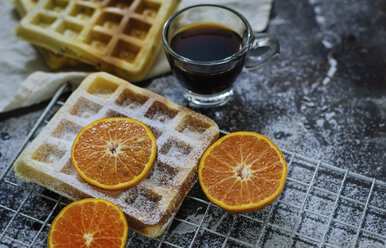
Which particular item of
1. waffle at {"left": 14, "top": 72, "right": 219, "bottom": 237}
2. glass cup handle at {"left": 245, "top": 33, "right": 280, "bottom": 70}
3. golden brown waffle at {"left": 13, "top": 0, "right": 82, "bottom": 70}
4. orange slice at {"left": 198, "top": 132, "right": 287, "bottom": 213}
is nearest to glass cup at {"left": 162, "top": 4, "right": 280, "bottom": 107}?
glass cup handle at {"left": 245, "top": 33, "right": 280, "bottom": 70}

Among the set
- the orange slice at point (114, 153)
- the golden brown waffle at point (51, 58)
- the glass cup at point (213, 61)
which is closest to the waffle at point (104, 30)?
the golden brown waffle at point (51, 58)

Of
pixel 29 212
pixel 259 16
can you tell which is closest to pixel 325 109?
pixel 259 16

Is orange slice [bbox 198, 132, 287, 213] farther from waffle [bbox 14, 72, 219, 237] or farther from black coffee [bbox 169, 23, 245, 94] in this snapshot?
black coffee [bbox 169, 23, 245, 94]

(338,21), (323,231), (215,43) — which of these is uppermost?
(215,43)

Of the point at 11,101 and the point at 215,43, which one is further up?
the point at 215,43

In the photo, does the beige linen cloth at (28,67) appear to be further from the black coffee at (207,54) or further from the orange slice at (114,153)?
the orange slice at (114,153)

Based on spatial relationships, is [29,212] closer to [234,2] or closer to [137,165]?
[137,165]

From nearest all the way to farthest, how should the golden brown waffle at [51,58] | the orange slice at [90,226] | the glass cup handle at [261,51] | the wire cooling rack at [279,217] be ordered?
1. the orange slice at [90,226]
2. the wire cooling rack at [279,217]
3. the glass cup handle at [261,51]
4. the golden brown waffle at [51,58]
